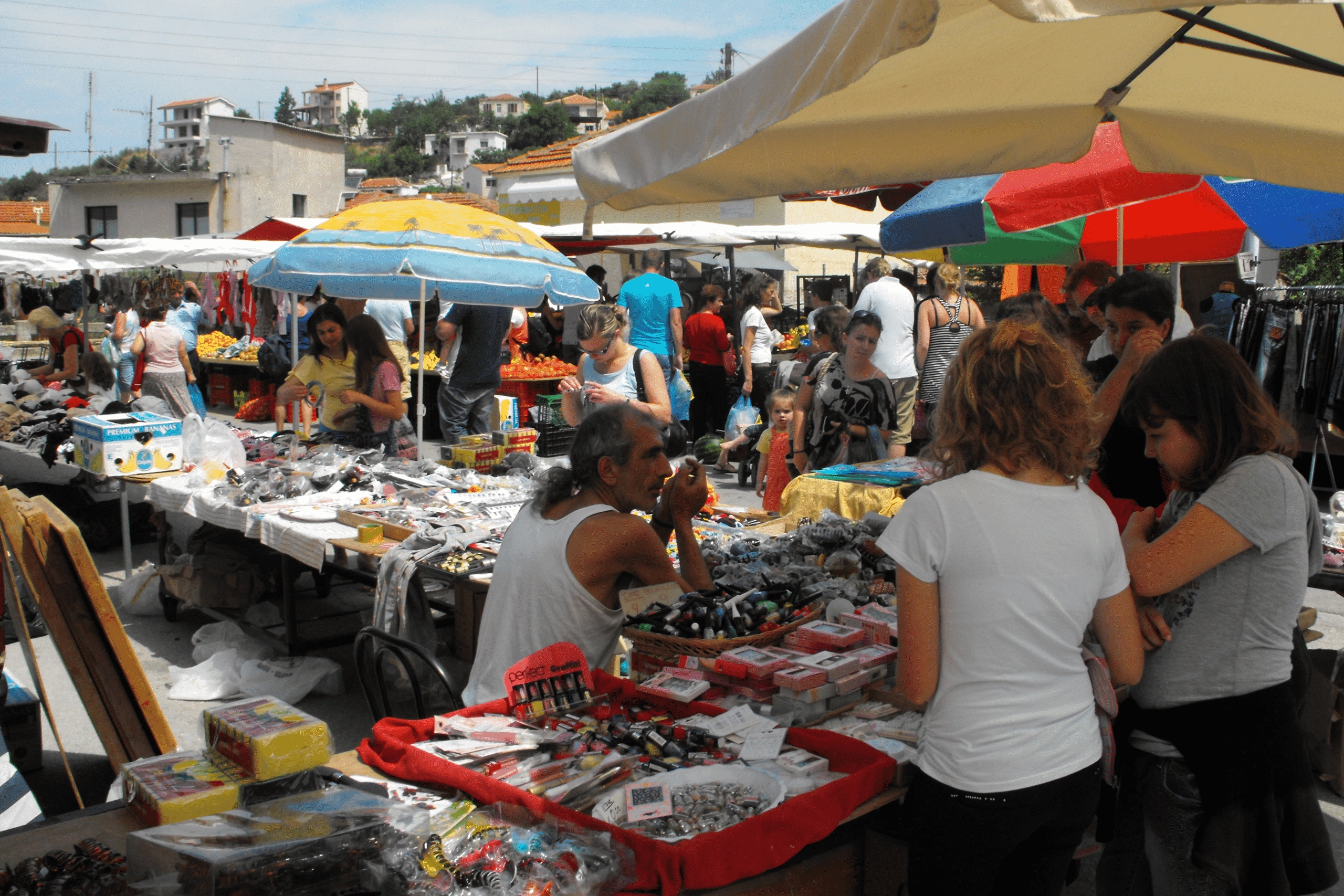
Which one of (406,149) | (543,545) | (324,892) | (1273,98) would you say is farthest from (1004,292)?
(406,149)

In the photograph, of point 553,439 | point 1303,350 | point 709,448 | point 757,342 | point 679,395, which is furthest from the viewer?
point 757,342

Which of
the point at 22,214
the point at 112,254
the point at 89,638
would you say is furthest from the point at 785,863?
the point at 22,214

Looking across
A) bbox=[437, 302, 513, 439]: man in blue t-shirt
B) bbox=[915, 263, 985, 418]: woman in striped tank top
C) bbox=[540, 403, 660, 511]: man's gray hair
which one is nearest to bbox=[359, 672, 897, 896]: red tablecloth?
bbox=[540, 403, 660, 511]: man's gray hair

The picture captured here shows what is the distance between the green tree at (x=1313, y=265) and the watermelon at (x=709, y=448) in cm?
1007

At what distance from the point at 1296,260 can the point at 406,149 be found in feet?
349

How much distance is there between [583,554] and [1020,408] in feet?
4.49

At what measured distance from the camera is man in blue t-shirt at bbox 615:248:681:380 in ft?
29.2

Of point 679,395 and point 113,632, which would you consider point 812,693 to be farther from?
point 679,395

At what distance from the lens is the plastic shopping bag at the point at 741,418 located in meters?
9.66

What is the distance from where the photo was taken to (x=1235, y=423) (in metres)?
1.99

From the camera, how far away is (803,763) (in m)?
2.07

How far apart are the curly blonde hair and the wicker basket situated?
947mm

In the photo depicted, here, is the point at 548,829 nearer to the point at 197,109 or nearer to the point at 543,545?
the point at 543,545

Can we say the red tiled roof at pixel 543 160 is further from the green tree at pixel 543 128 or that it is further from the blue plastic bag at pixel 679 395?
the green tree at pixel 543 128
